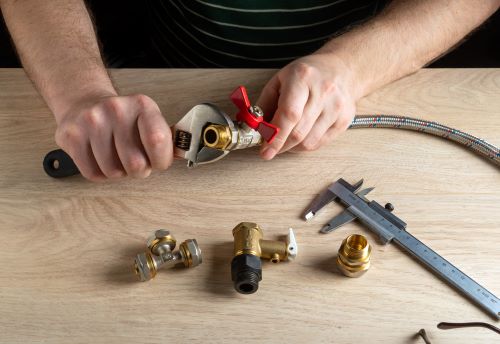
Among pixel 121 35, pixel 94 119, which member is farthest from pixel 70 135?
pixel 121 35

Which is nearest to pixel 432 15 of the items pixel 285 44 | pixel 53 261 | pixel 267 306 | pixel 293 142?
pixel 285 44

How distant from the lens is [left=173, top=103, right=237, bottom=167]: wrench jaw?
2.40ft

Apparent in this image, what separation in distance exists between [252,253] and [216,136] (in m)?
0.17

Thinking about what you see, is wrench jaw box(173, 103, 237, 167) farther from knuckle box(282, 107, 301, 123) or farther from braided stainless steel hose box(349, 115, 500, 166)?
braided stainless steel hose box(349, 115, 500, 166)

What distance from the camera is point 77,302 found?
71 cm

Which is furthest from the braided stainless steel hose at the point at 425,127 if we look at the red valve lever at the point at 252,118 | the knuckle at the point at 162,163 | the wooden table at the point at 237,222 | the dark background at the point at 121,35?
the dark background at the point at 121,35

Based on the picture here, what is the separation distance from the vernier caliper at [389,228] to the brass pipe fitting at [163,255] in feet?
0.64

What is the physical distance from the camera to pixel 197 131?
2.44 feet

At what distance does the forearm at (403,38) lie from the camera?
0.96 meters

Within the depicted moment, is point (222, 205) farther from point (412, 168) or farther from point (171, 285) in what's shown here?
point (412, 168)

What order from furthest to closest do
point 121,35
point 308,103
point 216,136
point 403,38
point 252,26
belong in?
point 121,35, point 252,26, point 403,38, point 308,103, point 216,136

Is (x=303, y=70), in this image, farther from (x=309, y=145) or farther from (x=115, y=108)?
(x=115, y=108)

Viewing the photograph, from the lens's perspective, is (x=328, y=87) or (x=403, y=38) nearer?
(x=328, y=87)

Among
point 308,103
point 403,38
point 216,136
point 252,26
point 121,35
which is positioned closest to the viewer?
point 216,136
